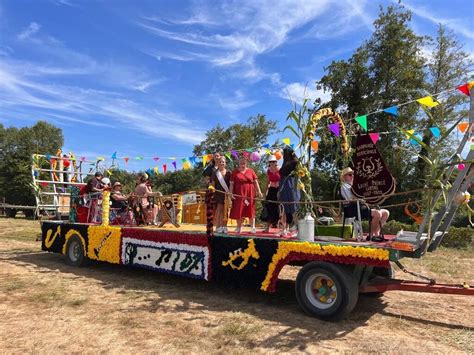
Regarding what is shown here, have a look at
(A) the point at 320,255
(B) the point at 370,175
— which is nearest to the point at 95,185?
(A) the point at 320,255

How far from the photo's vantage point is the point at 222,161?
7.63 metres

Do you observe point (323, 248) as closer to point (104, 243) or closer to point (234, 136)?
point (104, 243)

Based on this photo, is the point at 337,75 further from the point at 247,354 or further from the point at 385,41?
the point at 247,354

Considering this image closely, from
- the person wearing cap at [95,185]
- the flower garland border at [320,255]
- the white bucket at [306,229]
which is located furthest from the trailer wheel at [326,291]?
the person wearing cap at [95,185]

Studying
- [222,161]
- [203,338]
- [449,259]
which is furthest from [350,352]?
[449,259]

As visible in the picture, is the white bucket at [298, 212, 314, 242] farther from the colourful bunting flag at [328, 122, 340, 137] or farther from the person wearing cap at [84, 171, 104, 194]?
the person wearing cap at [84, 171, 104, 194]

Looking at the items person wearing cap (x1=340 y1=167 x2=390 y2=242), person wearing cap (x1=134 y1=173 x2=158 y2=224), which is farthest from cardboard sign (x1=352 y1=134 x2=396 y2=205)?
person wearing cap (x1=134 y1=173 x2=158 y2=224)

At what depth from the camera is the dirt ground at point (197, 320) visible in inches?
171

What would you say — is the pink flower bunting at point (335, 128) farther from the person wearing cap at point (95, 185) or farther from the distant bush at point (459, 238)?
the distant bush at point (459, 238)

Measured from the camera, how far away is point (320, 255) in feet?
17.3

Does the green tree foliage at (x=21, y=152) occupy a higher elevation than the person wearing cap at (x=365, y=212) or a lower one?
higher

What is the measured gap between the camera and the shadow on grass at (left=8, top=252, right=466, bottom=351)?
15.6 ft

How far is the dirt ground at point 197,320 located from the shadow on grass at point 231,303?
1 cm

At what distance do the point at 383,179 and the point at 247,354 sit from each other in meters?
2.84
